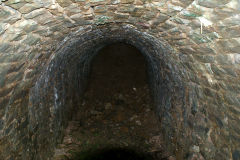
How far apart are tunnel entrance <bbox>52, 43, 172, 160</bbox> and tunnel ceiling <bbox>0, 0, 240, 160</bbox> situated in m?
1.81

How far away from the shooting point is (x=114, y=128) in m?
7.05

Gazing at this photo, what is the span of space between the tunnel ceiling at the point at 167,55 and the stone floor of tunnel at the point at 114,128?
62.6 inches

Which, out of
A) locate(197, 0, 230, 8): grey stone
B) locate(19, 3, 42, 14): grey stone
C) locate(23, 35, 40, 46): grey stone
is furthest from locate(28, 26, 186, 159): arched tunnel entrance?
locate(197, 0, 230, 8): grey stone

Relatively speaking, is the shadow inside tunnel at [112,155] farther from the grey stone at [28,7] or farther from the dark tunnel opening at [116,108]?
the grey stone at [28,7]

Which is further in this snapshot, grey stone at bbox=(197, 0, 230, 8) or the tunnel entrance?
the tunnel entrance

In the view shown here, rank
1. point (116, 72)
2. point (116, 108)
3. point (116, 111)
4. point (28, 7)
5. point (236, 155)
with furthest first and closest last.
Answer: point (116, 72), point (116, 108), point (116, 111), point (236, 155), point (28, 7)

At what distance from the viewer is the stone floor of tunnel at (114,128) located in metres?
5.90

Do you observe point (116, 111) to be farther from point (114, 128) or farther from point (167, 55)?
point (167, 55)

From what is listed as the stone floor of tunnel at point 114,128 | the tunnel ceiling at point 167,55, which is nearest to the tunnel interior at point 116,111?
the stone floor of tunnel at point 114,128

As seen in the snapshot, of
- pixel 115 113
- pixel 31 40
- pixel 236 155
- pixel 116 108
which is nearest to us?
pixel 31 40

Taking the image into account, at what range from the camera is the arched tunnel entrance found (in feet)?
15.1

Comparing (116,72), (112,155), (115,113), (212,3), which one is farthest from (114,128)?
(212,3)

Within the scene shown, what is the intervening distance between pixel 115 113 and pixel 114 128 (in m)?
1.07

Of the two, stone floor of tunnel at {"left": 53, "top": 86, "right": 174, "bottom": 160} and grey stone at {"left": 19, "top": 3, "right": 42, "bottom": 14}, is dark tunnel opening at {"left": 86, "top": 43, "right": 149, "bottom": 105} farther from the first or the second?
grey stone at {"left": 19, "top": 3, "right": 42, "bottom": 14}
